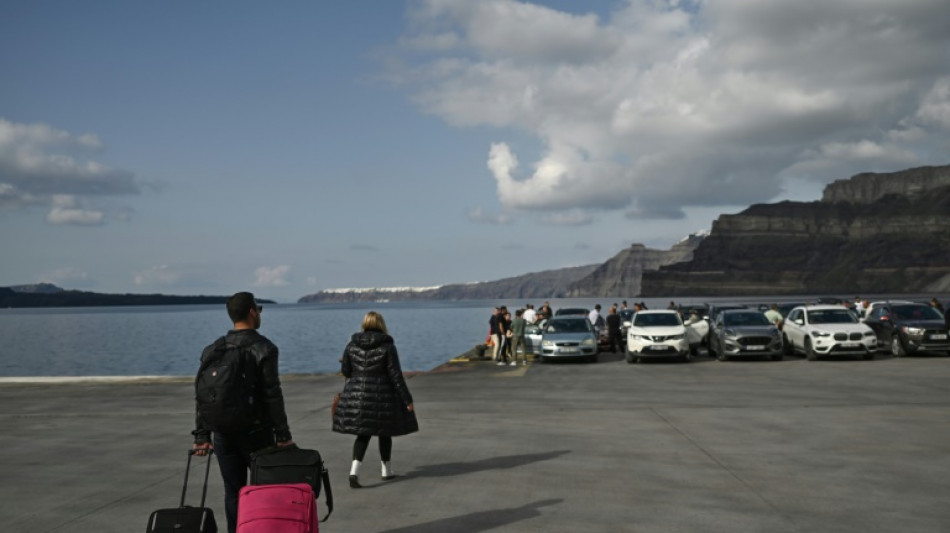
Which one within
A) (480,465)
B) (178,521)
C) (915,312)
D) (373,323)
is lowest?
(480,465)

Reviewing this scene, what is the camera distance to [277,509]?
4664 millimetres

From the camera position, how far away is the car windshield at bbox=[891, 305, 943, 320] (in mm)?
26266

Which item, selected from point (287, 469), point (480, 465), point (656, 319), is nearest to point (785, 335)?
point (656, 319)

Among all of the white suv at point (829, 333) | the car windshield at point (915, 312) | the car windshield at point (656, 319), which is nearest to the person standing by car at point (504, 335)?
the car windshield at point (656, 319)

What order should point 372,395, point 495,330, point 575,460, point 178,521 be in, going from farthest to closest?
point 495,330 < point 575,460 < point 372,395 < point 178,521

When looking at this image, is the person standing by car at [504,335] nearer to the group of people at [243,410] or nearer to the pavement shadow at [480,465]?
the pavement shadow at [480,465]

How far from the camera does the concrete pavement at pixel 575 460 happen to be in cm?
694

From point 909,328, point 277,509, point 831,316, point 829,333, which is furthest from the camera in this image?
point 831,316

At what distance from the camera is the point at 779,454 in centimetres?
967

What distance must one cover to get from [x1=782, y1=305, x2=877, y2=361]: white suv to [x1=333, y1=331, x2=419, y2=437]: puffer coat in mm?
19397

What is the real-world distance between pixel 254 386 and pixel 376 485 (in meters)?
3.30

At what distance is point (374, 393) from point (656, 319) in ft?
67.6

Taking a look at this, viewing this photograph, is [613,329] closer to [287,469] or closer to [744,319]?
[744,319]

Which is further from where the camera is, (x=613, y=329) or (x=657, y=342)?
(x=613, y=329)
